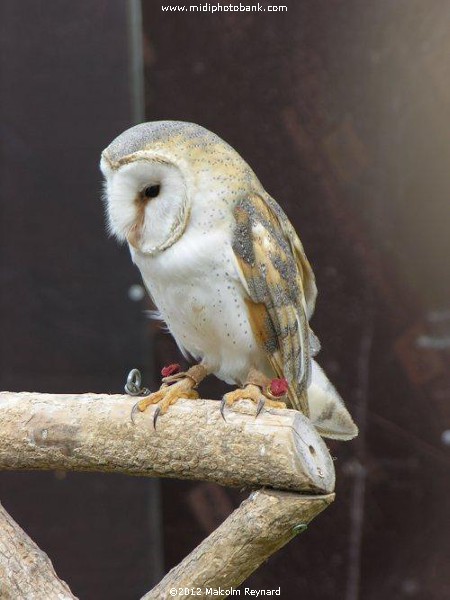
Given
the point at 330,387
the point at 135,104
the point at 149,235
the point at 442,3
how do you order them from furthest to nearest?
the point at 135,104, the point at 442,3, the point at 330,387, the point at 149,235

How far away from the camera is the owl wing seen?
4.65 feet

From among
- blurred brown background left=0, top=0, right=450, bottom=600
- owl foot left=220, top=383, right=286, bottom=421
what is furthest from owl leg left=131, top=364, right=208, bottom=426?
blurred brown background left=0, top=0, right=450, bottom=600

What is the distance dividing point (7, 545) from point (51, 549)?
0.98m

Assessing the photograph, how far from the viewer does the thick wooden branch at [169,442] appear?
4.14 ft

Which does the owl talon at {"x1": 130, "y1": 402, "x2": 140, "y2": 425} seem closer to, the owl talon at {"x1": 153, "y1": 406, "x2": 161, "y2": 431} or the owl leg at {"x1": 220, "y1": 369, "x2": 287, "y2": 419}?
the owl talon at {"x1": 153, "y1": 406, "x2": 161, "y2": 431}

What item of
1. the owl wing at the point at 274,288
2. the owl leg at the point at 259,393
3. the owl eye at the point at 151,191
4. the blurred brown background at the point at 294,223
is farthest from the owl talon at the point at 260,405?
the blurred brown background at the point at 294,223

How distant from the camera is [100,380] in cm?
218

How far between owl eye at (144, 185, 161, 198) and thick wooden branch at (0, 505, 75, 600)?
62 cm

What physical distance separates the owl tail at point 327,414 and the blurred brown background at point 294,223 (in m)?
0.43

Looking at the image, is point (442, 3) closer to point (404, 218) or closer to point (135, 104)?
point (404, 218)

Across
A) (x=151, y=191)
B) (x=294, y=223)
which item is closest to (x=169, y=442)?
(x=151, y=191)

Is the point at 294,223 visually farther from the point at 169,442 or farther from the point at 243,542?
the point at 243,542

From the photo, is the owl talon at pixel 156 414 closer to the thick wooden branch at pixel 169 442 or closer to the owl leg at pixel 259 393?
the thick wooden branch at pixel 169 442

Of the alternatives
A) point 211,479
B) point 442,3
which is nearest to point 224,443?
point 211,479
